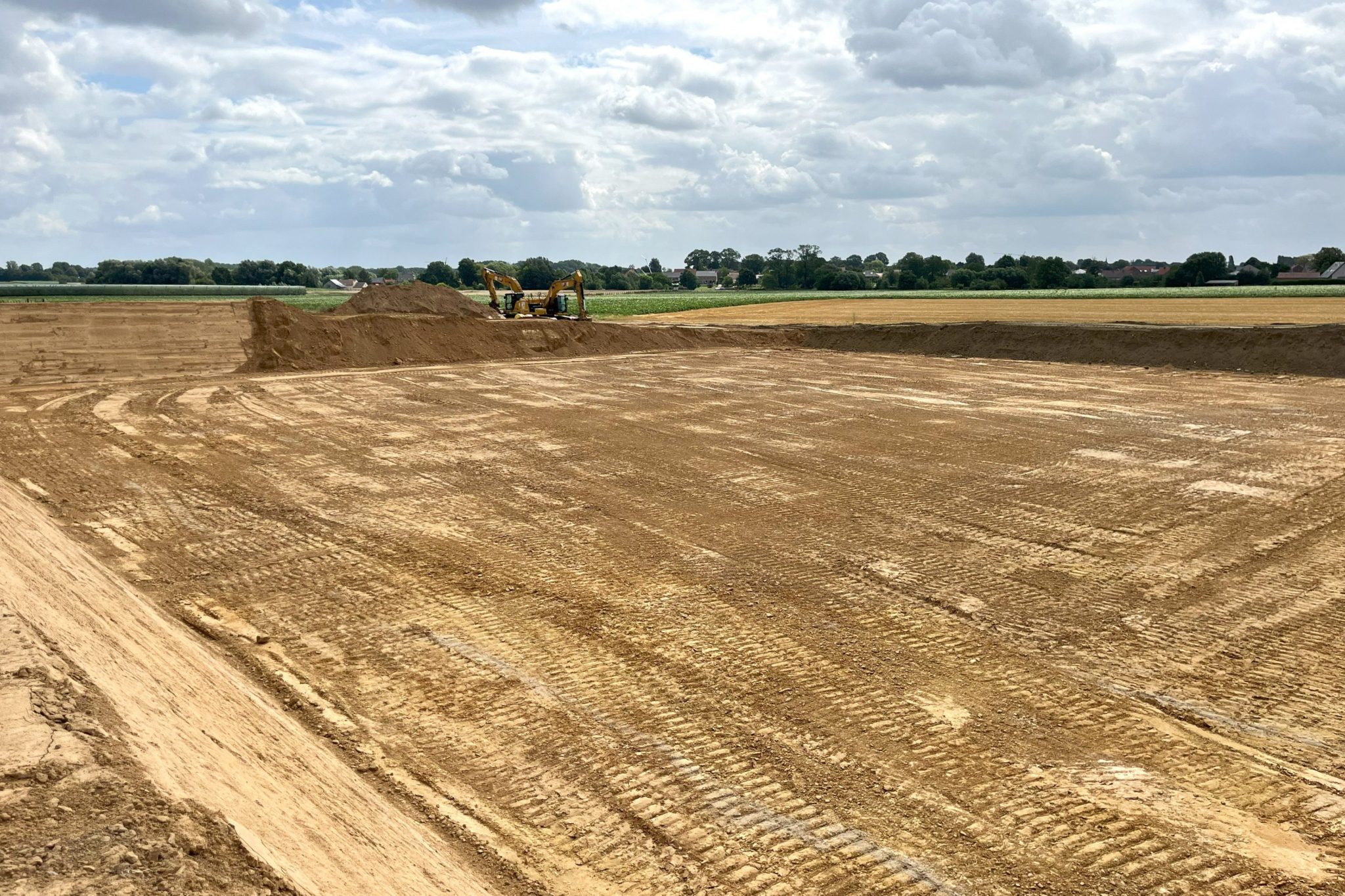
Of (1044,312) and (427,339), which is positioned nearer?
(427,339)

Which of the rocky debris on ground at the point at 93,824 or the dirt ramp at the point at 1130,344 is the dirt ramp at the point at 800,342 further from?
the rocky debris on ground at the point at 93,824

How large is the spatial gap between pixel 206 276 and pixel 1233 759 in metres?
102

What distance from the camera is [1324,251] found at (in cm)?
9125

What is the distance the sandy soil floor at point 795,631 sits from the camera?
205 inches

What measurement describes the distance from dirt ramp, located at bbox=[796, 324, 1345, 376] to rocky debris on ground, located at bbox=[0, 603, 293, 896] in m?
29.1

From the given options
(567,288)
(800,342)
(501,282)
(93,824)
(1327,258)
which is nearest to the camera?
(93,824)

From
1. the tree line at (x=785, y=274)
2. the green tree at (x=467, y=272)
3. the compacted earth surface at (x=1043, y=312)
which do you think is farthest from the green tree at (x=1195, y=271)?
the green tree at (x=467, y=272)

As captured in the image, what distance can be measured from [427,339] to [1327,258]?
89.1 m

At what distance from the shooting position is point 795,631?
7883 millimetres

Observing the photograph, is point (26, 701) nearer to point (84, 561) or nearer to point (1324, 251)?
point (84, 561)

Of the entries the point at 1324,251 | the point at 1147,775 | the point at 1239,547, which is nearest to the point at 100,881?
the point at 1147,775

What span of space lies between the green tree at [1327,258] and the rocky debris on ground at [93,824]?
4082 inches

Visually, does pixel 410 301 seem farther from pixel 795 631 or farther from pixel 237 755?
pixel 237 755

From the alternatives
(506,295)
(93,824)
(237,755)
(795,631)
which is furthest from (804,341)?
(93,824)
